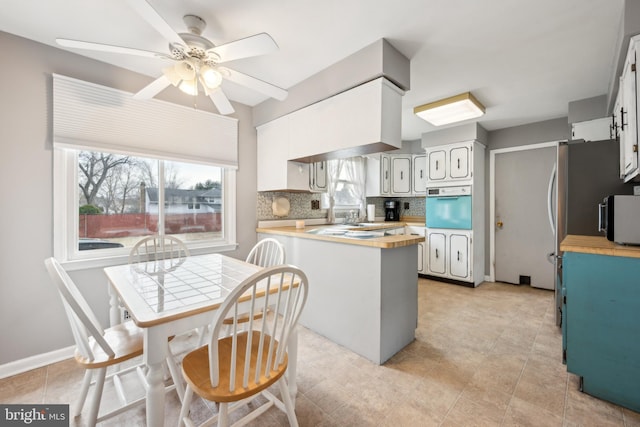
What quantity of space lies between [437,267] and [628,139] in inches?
115

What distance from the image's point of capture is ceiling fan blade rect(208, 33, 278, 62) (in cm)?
139

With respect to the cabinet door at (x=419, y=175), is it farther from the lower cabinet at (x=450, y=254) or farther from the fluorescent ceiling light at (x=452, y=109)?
the fluorescent ceiling light at (x=452, y=109)

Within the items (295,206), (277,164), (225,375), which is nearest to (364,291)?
(225,375)

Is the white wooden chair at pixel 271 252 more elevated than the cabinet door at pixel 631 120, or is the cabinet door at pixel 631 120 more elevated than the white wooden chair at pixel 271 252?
the cabinet door at pixel 631 120

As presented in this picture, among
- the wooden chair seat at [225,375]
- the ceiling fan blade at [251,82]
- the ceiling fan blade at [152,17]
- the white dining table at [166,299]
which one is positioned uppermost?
the ceiling fan blade at [152,17]

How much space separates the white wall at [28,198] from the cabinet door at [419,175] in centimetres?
454

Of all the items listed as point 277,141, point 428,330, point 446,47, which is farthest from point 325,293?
point 446,47

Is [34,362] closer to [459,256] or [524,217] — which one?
[459,256]

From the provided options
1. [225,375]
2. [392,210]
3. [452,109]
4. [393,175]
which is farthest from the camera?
[392,210]

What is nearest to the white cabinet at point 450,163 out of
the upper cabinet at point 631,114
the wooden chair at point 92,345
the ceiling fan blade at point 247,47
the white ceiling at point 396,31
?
the white ceiling at point 396,31

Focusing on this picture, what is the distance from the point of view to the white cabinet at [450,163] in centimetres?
393

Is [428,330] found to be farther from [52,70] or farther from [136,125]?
[52,70]

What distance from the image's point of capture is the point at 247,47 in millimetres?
1471

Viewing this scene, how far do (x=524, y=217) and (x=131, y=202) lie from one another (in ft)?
16.7
